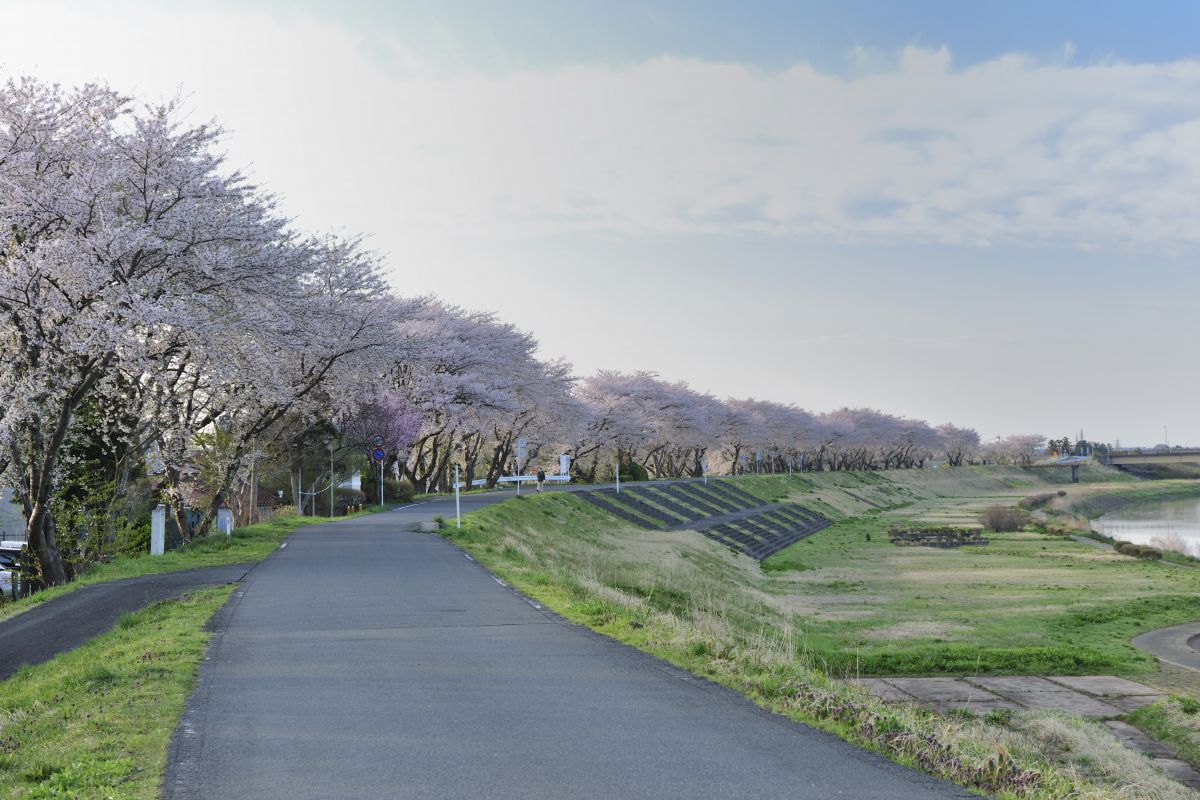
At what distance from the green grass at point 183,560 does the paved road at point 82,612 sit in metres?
0.56

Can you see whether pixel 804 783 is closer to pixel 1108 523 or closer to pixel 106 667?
pixel 106 667

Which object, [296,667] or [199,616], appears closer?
[296,667]

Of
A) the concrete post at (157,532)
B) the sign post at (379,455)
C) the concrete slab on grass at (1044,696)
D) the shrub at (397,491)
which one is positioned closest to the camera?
the concrete slab on grass at (1044,696)

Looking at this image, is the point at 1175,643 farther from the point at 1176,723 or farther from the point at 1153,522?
the point at 1153,522

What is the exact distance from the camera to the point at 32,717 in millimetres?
9922

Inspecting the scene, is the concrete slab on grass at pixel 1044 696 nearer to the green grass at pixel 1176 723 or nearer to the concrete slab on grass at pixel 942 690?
the concrete slab on grass at pixel 942 690

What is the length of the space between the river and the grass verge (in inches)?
2124

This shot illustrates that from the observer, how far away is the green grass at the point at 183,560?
2001 cm

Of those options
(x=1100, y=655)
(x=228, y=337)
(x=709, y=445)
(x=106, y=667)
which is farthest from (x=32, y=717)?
(x=709, y=445)

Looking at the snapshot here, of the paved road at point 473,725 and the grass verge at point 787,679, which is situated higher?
the paved road at point 473,725

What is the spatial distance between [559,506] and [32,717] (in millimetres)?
37011

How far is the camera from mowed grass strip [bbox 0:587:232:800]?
684 centimetres

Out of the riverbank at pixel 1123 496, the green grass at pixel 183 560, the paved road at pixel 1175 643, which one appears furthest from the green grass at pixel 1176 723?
the riverbank at pixel 1123 496

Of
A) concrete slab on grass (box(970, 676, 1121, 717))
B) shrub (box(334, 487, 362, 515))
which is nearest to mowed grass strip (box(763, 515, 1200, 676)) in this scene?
concrete slab on grass (box(970, 676, 1121, 717))
